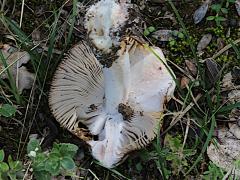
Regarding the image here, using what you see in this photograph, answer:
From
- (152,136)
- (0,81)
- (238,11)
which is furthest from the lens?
(238,11)

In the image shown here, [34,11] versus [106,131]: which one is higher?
[34,11]

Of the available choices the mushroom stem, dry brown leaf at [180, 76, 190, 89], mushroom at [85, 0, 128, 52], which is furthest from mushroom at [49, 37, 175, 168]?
mushroom at [85, 0, 128, 52]

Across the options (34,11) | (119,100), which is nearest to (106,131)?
(119,100)

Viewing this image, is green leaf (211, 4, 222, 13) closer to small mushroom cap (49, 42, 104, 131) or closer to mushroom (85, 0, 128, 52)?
small mushroom cap (49, 42, 104, 131)

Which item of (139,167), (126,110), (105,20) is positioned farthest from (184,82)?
(105,20)

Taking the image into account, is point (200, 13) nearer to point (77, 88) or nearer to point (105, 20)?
point (77, 88)

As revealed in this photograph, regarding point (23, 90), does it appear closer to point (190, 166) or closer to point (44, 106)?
point (44, 106)

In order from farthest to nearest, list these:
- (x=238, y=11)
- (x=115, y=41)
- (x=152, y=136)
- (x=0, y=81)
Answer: (x=238, y=11), (x=0, y=81), (x=152, y=136), (x=115, y=41)
